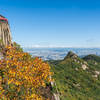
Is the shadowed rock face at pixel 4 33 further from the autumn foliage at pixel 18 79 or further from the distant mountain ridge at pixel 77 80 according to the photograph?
the autumn foliage at pixel 18 79

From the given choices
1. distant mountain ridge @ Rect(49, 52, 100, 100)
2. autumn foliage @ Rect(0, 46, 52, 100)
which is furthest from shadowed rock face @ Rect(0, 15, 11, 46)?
autumn foliage @ Rect(0, 46, 52, 100)

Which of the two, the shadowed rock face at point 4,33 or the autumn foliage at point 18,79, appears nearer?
the autumn foliage at point 18,79

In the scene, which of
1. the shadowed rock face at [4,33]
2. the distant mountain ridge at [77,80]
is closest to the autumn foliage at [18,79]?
the distant mountain ridge at [77,80]

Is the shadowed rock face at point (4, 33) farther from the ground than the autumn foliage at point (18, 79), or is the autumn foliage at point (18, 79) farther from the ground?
the shadowed rock face at point (4, 33)

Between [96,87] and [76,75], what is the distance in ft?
34.6

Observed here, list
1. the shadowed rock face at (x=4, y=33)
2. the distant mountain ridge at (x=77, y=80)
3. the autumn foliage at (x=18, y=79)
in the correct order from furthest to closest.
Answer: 1. the distant mountain ridge at (x=77, y=80)
2. the shadowed rock face at (x=4, y=33)
3. the autumn foliage at (x=18, y=79)

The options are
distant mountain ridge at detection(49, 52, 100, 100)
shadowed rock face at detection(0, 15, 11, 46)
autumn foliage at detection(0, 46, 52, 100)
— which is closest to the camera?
autumn foliage at detection(0, 46, 52, 100)

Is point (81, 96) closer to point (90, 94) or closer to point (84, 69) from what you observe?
point (90, 94)

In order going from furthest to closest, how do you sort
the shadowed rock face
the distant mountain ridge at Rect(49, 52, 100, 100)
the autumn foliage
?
1. the distant mountain ridge at Rect(49, 52, 100, 100)
2. the shadowed rock face
3. the autumn foliage

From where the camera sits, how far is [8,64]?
1625 cm

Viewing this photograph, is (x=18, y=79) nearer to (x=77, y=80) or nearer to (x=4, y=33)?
(x=4, y=33)

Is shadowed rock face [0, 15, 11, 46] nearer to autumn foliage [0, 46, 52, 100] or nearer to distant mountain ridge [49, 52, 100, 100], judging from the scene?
distant mountain ridge [49, 52, 100, 100]

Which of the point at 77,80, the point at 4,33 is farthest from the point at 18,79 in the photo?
the point at 77,80

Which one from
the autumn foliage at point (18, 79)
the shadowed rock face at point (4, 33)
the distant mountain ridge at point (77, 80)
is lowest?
the distant mountain ridge at point (77, 80)
